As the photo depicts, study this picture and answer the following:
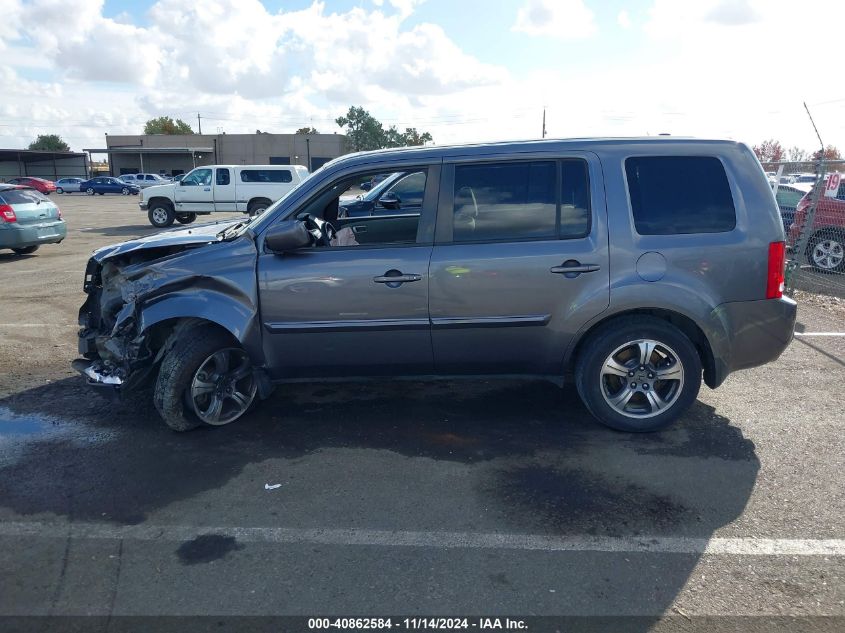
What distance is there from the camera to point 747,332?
14.6ft

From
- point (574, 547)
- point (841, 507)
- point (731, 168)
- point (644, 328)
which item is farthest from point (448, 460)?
point (731, 168)

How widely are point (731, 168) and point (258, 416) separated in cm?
380

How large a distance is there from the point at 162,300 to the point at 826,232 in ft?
34.3

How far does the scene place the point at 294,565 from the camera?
10.5 ft

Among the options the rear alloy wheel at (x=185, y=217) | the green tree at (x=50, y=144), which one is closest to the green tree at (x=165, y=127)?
the green tree at (x=50, y=144)

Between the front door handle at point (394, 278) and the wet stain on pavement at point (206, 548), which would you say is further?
the front door handle at point (394, 278)

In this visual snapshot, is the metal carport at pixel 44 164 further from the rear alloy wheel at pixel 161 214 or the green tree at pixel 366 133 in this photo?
the rear alloy wheel at pixel 161 214

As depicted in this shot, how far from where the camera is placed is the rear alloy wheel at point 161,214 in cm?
2073

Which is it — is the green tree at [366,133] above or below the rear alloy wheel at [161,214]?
above

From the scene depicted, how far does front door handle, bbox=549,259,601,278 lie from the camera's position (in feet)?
14.1

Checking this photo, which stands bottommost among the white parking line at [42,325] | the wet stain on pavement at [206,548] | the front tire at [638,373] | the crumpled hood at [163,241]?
the wet stain on pavement at [206,548]

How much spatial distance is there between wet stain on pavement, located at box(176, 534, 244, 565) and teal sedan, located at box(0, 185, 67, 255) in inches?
466

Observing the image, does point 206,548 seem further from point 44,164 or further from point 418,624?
point 44,164

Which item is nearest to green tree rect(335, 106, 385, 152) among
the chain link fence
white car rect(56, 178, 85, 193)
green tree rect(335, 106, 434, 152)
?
green tree rect(335, 106, 434, 152)
